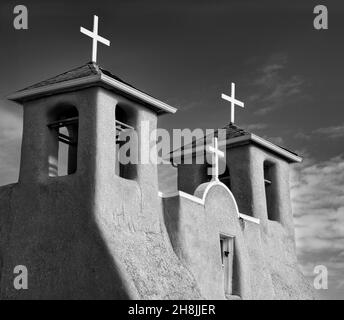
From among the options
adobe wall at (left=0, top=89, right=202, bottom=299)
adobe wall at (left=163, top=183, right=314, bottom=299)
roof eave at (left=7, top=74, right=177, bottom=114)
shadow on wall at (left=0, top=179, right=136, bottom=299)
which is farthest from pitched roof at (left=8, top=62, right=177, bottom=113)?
adobe wall at (left=163, top=183, right=314, bottom=299)

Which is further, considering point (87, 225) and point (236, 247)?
point (236, 247)

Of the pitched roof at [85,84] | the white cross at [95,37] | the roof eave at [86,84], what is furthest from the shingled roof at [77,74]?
the white cross at [95,37]

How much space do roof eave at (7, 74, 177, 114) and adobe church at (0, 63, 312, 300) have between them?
0.03 m

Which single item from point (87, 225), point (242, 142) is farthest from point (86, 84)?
point (242, 142)

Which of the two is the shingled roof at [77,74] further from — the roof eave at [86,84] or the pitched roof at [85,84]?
the roof eave at [86,84]

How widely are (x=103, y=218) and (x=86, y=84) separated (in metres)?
3.12

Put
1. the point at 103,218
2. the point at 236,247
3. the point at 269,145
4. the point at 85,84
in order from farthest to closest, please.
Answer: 1. the point at 269,145
2. the point at 236,247
3. the point at 85,84
4. the point at 103,218

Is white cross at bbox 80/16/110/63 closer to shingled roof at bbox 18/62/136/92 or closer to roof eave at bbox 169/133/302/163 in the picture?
shingled roof at bbox 18/62/136/92

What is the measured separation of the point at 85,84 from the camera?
16953mm

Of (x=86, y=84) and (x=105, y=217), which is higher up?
(x=86, y=84)

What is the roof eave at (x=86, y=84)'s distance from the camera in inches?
659

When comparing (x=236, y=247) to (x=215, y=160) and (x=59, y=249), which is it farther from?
(x=59, y=249)
